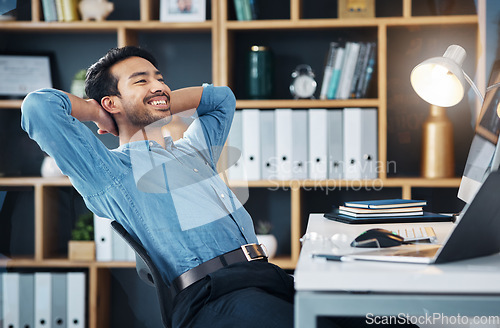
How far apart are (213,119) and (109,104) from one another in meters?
0.37

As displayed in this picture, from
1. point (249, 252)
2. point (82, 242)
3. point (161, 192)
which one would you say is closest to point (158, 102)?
point (161, 192)

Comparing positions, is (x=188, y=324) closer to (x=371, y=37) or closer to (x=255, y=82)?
(x=255, y=82)

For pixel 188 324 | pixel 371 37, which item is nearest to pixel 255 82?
pixel 371 37

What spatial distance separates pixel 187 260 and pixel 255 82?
136 cm

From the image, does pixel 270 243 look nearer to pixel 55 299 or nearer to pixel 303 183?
pixel 303 183

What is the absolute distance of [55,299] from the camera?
2.45 m

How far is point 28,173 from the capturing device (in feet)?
8.75

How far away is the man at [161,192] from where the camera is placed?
1.11 meters

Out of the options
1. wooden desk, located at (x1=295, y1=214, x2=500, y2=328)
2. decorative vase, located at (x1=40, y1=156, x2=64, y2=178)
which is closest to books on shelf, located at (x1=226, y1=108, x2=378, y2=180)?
decorative vase, located at (x1=40, y1=156, x2=64, y2=178)

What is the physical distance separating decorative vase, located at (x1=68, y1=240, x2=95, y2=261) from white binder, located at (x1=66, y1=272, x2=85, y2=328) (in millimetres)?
74

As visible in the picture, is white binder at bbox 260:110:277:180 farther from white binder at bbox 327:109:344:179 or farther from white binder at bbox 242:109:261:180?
white binder at bbox 327:109:344:179

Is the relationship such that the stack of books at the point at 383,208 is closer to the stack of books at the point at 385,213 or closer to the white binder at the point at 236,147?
the stack of books at the point at 385,213

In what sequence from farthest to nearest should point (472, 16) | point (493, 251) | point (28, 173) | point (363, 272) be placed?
point (28, 173) < point (472, 16) < point (493, 251) < point (363, 272)

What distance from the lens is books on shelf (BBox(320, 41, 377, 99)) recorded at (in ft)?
7.79
